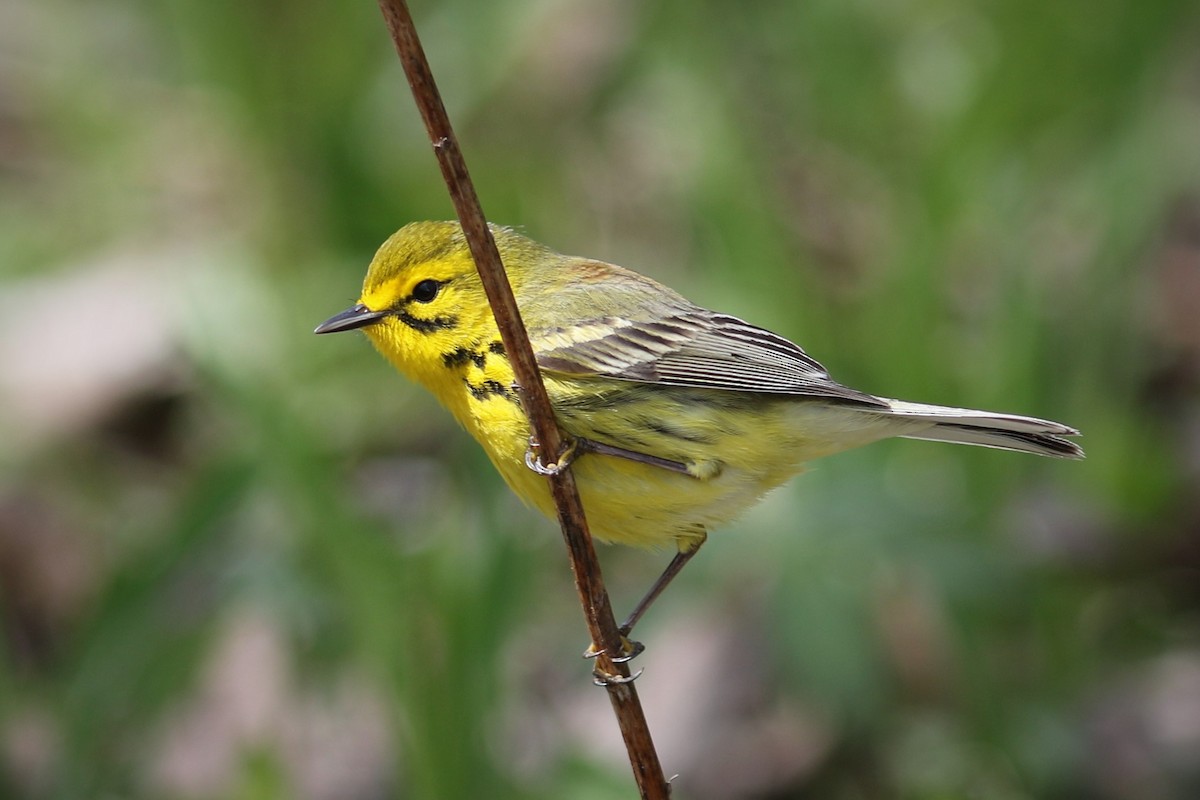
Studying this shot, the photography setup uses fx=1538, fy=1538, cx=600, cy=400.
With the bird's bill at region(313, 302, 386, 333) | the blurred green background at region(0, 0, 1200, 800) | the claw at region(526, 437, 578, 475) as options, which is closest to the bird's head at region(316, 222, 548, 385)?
the bird's bill at region(313, 302, 386, 333)

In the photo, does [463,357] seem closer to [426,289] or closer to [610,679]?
[426,289]

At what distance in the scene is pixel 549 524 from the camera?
16.4 feet

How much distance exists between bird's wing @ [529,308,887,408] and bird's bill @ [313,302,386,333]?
332mm

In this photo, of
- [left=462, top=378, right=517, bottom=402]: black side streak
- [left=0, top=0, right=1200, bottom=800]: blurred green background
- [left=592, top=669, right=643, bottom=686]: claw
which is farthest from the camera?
[left=0, top=0, right=1200, bottom=800]: blurred green background

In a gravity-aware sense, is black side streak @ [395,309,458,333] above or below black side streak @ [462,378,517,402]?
above

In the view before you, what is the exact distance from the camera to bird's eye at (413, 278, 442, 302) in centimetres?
320

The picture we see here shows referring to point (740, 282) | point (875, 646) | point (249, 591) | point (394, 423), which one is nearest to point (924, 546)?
point (875, 646)

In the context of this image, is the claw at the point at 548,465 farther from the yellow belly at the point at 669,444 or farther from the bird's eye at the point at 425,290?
the bird's eye at the point at 425,290

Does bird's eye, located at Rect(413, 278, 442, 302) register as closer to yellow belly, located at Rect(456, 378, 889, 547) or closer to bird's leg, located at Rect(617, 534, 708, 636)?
yellow belly, located at Rect(456, 378, 889, 547)

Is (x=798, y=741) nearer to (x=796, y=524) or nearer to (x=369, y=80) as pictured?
(x=796, y=524)

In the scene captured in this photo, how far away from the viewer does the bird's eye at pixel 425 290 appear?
126 inches

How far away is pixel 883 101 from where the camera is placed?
5.68m

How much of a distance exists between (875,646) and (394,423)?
2293 mm

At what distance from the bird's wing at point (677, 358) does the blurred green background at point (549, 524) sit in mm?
826
